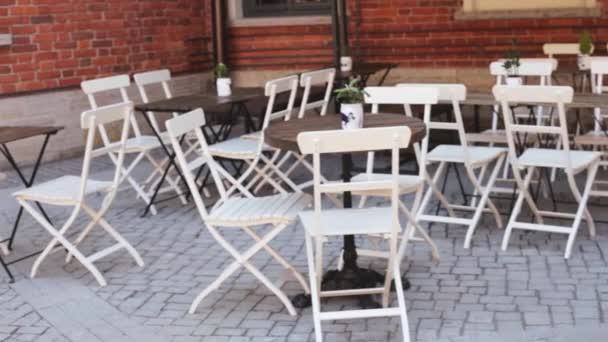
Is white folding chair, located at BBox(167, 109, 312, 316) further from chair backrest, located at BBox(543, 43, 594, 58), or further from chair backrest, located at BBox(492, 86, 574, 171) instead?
chair backrest, located at BBox(543, 43, 594, 58)

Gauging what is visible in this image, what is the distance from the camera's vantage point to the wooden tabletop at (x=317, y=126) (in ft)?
15.3

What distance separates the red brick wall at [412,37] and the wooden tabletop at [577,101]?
319cm

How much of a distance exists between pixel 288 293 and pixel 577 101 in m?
2.43

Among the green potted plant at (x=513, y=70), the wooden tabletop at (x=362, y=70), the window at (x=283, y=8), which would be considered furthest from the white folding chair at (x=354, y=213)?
the window at (x=283, y=8)

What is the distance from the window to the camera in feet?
36.6

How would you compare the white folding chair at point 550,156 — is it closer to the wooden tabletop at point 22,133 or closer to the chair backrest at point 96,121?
the chair backrest at point 96,121

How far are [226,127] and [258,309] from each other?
320cm

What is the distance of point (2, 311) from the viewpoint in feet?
16.5

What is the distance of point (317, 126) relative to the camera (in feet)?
16.7

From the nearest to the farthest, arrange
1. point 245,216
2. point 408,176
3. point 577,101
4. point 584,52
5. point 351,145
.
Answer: point 351,145 → point 245,216 → point 408,176 → point 577,101 → point 584,52

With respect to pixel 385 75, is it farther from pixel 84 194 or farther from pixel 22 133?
pixel 84 194

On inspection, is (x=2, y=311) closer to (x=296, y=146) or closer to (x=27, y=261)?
(x=27, y=261)

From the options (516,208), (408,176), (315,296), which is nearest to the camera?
(315,296)

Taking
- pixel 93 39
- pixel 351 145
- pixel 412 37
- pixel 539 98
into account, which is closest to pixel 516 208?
pixel 539 98
